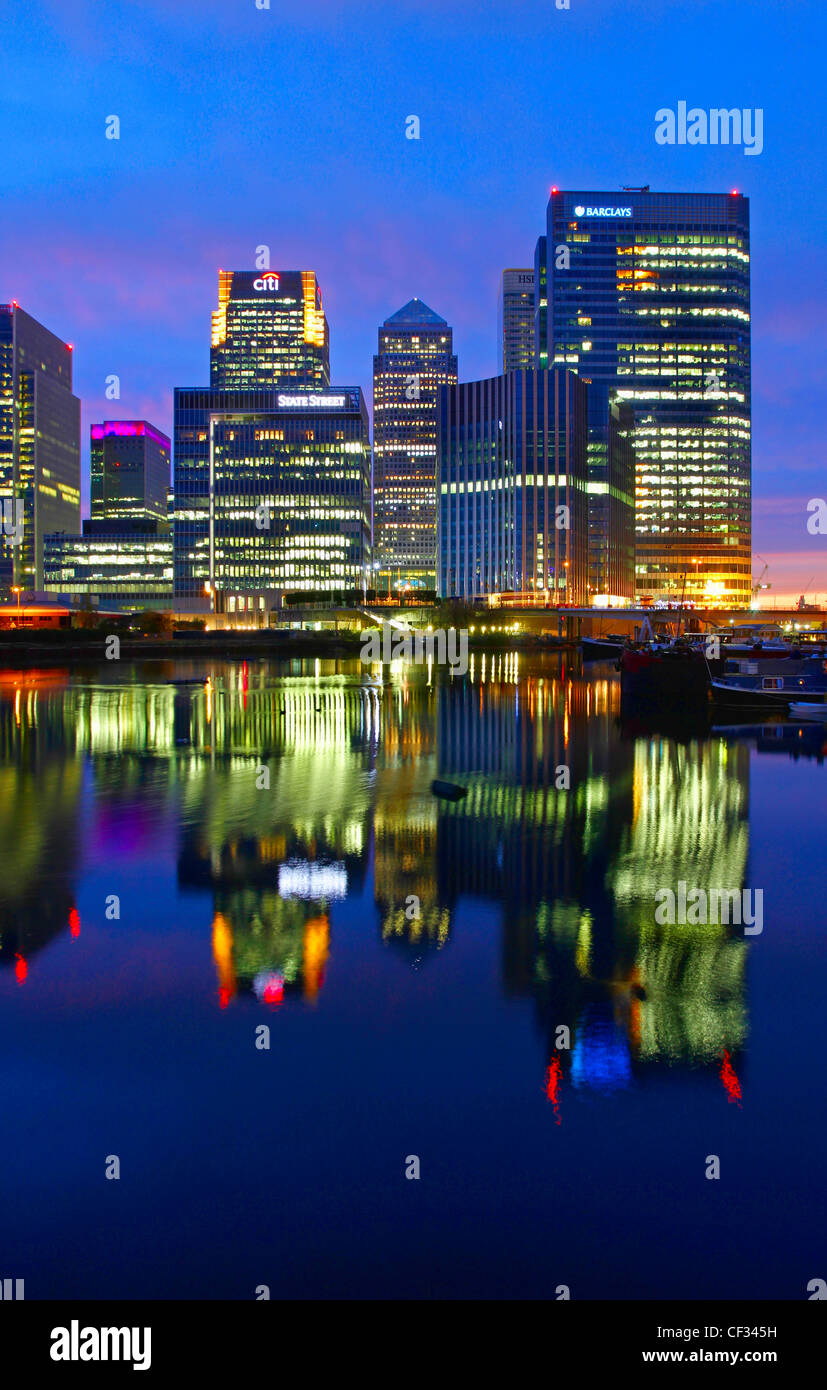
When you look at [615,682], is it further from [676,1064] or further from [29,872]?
[676,1064]

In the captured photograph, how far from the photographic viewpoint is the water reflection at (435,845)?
15.1m

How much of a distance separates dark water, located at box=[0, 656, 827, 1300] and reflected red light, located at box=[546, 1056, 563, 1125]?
3 centimetres

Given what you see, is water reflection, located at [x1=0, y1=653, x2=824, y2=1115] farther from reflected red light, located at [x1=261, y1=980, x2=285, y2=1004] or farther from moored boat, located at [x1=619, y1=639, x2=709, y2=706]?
moored boat, located at [x1=619, y1=639, x2=709, y2=706]

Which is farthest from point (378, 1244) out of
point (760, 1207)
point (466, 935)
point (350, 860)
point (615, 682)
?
point (615, 682)

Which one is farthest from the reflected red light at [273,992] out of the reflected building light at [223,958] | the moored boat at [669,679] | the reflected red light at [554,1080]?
the moored boat at [669,679]

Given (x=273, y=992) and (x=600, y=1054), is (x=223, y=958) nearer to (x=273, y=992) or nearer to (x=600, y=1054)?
(x=273, y=992)

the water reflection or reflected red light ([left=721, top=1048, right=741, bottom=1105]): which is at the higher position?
A: the water reflection

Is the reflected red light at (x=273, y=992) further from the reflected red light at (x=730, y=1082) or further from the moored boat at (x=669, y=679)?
the moored boat at (x=669, y=679)

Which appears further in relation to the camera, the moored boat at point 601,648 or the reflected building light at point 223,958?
the moored boat at point 601,648

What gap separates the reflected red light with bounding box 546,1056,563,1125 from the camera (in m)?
11.7

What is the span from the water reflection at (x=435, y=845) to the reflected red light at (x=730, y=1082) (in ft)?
0.13

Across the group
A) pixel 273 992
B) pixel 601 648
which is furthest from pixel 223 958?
pixel 601 648

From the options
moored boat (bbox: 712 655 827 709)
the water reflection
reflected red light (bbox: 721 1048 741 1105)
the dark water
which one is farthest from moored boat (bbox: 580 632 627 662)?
reflected red light (bbox: 721 1048 741 1105)

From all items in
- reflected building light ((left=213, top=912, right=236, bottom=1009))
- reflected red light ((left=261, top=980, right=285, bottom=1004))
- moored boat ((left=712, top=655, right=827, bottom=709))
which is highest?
moored boat ((left=712, top=655, right=827, bottom=709))
